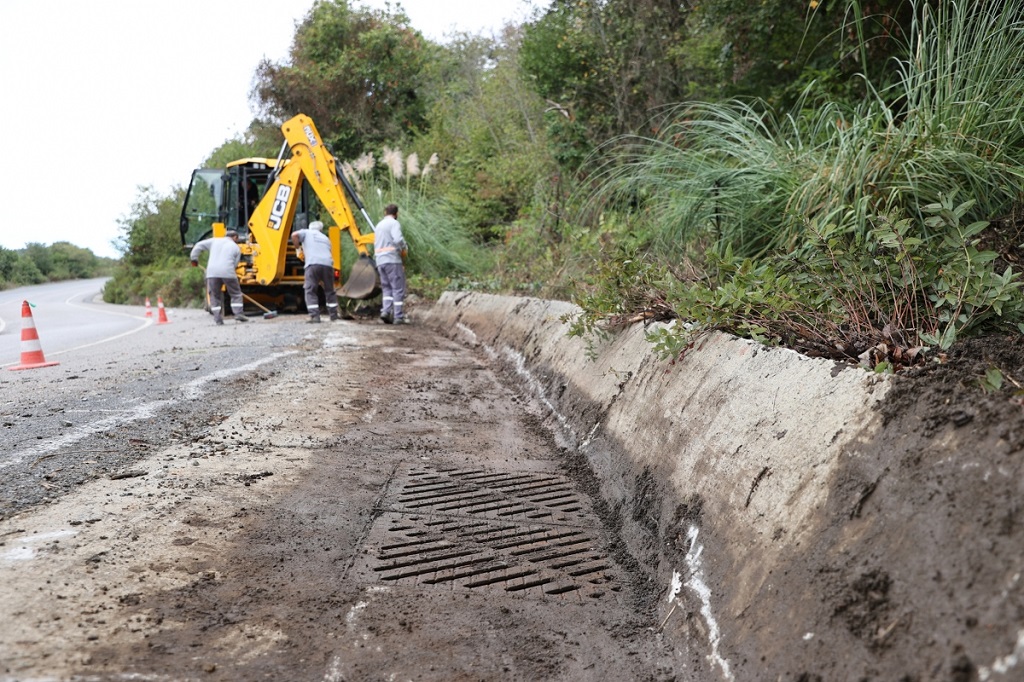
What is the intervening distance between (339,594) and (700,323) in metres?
1.92

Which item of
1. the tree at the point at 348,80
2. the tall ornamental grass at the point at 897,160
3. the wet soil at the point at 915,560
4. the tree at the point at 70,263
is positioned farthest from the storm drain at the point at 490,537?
the tree at the point at 70,263

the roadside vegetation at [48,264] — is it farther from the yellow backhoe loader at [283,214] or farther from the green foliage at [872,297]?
the green foliage at [872,297]

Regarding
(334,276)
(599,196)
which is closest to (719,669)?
(599,196)

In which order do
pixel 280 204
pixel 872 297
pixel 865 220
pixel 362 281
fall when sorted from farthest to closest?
pixel 362 281 < pixel 280 204 < pixel 865 220 < pixel 872 297

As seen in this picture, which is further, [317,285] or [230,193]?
[230,193]

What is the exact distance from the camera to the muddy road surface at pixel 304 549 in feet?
6.63

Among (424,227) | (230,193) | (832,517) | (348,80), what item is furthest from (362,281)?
(348,80)

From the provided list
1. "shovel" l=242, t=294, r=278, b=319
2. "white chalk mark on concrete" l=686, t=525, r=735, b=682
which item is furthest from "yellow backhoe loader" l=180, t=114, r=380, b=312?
"white chalk mark on concrete" l=686, t=525, r=735, b=682

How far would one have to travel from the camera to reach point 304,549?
2670 mm

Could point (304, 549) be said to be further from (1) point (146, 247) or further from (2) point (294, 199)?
(1) point (146, 247)

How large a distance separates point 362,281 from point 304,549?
34.8ft

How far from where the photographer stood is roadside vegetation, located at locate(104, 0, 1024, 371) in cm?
295

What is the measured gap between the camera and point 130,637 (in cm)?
198

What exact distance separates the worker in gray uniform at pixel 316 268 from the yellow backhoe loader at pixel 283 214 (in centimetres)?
56
